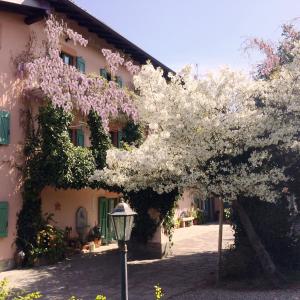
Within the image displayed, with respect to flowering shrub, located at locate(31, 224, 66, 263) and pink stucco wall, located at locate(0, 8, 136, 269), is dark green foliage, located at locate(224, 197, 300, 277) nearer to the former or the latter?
flowering shrub, located at locate(31, 224, 66, 263)

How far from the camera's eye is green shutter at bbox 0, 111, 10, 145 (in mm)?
13766

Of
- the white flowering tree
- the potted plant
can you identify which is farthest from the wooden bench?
the white flowering tree

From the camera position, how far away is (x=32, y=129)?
48.6ft

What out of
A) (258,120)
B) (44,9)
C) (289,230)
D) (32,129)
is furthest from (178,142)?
(44,9)

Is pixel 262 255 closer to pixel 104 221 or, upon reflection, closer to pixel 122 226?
pixel 122 226

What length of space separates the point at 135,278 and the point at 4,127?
6.55 meters

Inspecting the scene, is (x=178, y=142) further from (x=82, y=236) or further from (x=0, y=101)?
(x=82, y=236)

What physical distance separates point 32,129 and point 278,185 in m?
8.75

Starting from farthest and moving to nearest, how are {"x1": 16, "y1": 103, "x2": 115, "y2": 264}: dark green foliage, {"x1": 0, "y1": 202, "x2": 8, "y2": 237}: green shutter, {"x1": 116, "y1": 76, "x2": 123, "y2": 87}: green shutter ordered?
{"x1": 116, "y1": 76, "x2": 123, "y2": 87}: green shutter
{"x1": 16, "y1": 103, "x2": 115, "y2": 264}: dark green foliage
{"x1": 0, "y1": 202, "x2": 8, "y2": 237}: green shutter

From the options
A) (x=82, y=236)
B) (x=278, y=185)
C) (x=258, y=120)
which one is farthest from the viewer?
(x=82, y=236)

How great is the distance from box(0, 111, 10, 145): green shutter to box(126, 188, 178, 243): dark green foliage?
15.5 ft

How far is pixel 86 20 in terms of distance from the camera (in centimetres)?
1709

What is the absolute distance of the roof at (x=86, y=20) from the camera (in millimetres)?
14599

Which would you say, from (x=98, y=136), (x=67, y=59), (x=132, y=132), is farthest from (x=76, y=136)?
(x=67, y=59)
